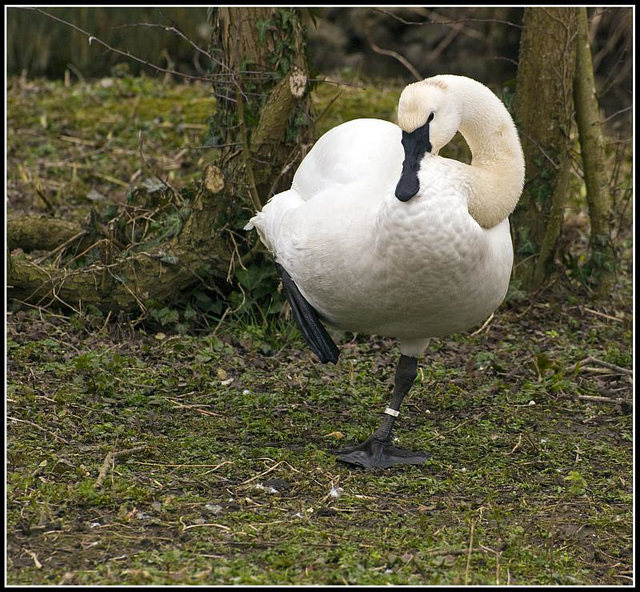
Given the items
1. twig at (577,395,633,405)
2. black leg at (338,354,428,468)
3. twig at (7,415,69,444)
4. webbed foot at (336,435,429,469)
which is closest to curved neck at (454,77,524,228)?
black leg at (338,354,428,468)

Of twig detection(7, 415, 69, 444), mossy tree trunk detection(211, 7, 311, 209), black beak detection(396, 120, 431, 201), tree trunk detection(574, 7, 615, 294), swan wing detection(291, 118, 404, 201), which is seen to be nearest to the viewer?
black beak detection(396, 120, 431, 201)

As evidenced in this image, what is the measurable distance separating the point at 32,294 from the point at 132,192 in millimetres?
909

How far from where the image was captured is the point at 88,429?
14.4ft

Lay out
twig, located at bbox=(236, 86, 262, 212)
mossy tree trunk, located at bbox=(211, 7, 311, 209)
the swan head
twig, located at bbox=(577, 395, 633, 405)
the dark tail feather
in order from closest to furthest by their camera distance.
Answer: the swan head
the dark tail feather
twig, located at bbox=(577, 395, 633, 405)
twig, located at bbox=(236, 86, 262, 212)
mossy tree trunk, located at bbox=(211, 7, 311, 209)

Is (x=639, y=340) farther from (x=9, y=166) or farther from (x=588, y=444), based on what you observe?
(x=9, y=166)

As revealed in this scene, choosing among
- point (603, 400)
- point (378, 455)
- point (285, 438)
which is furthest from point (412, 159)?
point (603, 400)

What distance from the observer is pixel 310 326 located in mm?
4426

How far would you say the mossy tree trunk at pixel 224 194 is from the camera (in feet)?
18.3

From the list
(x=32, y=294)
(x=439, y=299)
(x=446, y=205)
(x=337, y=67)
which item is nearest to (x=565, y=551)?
(x=439, y=299)

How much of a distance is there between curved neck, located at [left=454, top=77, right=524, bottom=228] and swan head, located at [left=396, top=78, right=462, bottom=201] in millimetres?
106

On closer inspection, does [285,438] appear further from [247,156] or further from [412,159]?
[247,156]

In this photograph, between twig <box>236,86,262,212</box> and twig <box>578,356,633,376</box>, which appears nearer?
twig <box>578,356,633,376</box>

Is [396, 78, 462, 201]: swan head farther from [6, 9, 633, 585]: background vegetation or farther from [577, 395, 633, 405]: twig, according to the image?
[577, 395, 633, 405]: twig

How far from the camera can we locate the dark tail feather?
441 centimetres
